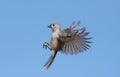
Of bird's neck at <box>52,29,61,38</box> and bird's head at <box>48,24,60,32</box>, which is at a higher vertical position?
bird's head at <box>48,24,60,32</box>

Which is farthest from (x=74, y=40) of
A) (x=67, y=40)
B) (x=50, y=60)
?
(x=50, y=60)

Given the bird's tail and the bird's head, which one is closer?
the bird's tail

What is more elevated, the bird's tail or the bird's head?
the bird's head

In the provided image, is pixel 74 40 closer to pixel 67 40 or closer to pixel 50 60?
pixel 67 40

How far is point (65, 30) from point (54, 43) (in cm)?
14

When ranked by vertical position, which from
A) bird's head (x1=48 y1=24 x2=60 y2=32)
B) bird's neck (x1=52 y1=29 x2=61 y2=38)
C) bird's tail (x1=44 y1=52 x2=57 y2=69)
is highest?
bird's head (x1=48 y1=24 x2=60 y2=32)

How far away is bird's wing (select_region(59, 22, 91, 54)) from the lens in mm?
1359

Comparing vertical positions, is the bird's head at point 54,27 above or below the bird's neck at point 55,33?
above

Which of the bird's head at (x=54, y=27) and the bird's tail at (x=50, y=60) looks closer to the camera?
the bird's tail at (x=50, y=60)

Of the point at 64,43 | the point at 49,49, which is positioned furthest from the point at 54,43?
the point at 64,43

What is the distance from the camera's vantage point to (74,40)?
1.43 m

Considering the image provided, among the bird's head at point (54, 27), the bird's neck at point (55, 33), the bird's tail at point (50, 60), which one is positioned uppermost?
the bird's head at point (54, 27)

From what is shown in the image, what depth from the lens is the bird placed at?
1310mm

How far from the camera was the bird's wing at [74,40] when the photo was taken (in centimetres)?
136
